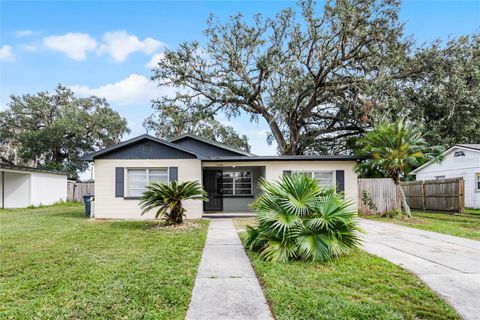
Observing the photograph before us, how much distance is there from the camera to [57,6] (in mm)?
10938

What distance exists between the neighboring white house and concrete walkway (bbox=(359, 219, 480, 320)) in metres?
10.0

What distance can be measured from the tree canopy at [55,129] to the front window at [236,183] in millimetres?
19364

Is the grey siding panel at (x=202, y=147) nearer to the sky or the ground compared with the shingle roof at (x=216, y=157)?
nearer to the sky

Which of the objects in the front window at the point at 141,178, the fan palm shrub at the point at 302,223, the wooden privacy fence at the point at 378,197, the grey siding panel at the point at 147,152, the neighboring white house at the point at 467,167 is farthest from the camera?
the neighboring white house at the point at 467,167

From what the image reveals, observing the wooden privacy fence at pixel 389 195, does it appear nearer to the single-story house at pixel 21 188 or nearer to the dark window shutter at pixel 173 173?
the dark window shutter at pixel 173 173

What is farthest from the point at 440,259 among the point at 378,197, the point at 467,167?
the point at 467,167

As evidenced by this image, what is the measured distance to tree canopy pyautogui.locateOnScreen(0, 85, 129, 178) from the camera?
95.4ft

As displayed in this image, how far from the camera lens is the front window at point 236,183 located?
51.0 ft

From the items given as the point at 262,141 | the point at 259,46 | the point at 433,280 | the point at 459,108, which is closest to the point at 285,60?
the point at 259,46

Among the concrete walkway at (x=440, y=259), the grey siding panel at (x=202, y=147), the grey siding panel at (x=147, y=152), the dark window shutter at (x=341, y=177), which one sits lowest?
the concrete walkway at (x=440, y=259)

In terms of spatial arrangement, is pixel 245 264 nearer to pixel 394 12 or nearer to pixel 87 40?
pixel 87 40

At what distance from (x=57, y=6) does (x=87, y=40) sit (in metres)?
4.37

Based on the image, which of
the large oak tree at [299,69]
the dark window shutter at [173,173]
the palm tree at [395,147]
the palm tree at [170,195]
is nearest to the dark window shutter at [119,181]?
the dark window shutter at [173,173]

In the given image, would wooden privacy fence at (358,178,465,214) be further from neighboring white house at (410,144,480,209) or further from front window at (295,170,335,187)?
neighboring white house at (410,144,480,209)
